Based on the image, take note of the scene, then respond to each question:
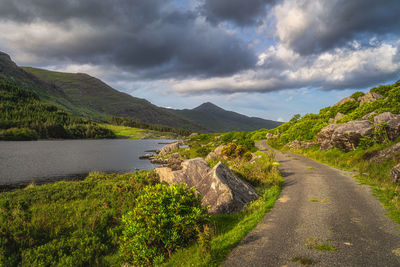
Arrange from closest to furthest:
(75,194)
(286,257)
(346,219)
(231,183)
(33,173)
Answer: (286,257) < (346,219) < (231,183) < (75,194) < (33,173)

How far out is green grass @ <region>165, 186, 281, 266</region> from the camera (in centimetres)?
600

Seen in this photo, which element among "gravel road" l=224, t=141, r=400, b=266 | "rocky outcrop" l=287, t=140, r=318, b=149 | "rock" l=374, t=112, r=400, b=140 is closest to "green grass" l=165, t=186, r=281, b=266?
"gravel road" l=224, t=141, r=400, b=266

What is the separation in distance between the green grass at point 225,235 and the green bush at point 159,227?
0.48 meters

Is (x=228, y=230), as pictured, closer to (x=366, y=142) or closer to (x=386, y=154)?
(x=386, y=154)

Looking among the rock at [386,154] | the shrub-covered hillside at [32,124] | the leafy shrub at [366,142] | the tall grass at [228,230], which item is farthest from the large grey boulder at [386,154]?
the shrub-covered hillside at [32,124]

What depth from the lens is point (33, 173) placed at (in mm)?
38562

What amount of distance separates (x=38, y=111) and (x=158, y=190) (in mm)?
242811

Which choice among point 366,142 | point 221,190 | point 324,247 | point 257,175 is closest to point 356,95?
point 366,142

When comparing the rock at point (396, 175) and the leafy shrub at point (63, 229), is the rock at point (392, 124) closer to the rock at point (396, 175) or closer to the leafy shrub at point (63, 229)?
the rock at point (396, 175)

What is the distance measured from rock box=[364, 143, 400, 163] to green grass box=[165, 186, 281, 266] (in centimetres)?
1354

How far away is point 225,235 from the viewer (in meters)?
7.68

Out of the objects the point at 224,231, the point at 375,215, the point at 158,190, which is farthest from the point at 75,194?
the point at 375,215

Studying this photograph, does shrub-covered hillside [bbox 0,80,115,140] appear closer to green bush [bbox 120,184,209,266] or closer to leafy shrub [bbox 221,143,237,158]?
leafy shrub [bbox 221,143,237,158]

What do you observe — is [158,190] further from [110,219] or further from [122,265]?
[110,219]
